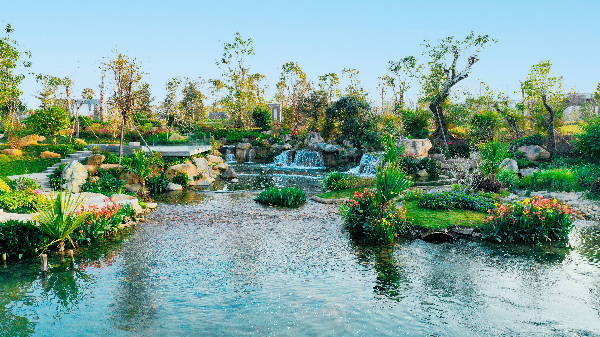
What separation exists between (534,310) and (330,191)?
11010mm

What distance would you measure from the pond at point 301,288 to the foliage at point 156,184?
275 inches

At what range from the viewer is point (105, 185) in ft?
56.2

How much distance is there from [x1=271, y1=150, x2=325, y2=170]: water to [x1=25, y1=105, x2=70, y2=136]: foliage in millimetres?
12925

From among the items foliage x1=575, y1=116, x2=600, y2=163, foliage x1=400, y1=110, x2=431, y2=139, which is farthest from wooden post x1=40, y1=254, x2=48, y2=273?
foliage x1=400, y1=110, x2=431, y2=139

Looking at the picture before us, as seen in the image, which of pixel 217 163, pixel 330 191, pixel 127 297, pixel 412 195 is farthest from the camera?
pixel 217 163

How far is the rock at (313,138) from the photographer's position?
32.1 meters

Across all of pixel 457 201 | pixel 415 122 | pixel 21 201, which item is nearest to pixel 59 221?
pixel 21 201

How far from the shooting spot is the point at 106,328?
6352 millimetres

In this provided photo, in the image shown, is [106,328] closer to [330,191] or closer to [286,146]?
[330,191]

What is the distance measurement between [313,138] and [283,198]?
17.2m

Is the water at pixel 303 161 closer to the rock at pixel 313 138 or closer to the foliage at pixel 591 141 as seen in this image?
the rock at pixel 313 138

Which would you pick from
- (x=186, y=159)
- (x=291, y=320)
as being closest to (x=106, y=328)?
(x=291, y=320)

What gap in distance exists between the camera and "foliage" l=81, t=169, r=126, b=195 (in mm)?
16156

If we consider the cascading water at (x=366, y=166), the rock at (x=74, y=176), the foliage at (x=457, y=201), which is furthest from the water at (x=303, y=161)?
the foliage at (x=457, y=201)
